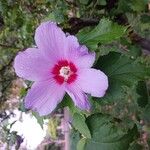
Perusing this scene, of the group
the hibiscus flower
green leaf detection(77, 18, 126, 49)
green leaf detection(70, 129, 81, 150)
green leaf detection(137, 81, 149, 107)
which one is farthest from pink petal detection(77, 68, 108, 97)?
green leaf detection(137, 81, 149, 107)

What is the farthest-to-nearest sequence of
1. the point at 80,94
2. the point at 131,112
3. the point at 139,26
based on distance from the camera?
the point at 131,112, the point at 139,26, the point at 80,94

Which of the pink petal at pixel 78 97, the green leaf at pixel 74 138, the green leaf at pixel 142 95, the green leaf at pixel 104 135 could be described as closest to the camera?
the pink petal at pixel 78 97

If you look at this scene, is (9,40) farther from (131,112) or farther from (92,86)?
(92,86)

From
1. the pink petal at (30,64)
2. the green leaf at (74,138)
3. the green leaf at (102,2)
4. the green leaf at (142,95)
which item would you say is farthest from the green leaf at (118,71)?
the green leaf at (102,2)

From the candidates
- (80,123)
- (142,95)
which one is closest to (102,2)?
(142,95)

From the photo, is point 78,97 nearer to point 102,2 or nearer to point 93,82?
point 93,82

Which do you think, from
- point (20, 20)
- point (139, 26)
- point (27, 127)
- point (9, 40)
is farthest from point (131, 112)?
point (20, 20)

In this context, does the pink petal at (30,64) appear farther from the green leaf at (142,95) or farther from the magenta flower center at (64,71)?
the green leaf at (142,95)
